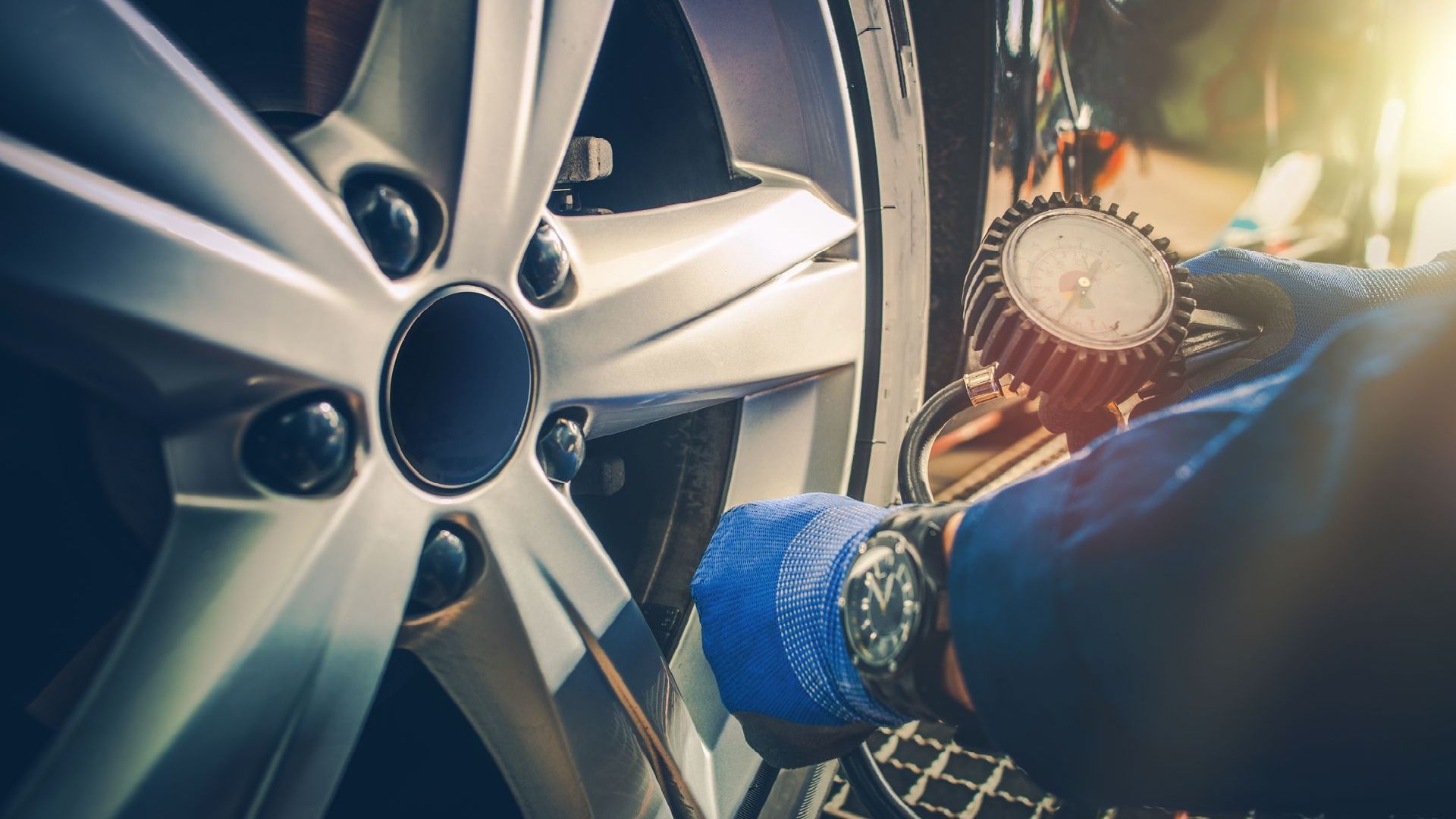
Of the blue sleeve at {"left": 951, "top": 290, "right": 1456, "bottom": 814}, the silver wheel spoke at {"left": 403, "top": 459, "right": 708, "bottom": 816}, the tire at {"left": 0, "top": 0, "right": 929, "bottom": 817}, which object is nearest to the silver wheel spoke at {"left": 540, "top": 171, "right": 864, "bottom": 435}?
the tire at {"left": 0, "top": 0, "right": 929, "bottom": 817}

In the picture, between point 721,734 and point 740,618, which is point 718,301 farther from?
point 721,734

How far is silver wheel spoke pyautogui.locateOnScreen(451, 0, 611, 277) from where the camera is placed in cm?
76

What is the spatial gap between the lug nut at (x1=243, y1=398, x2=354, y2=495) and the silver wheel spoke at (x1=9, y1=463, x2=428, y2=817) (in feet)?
0.05

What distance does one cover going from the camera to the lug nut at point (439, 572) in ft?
2.52

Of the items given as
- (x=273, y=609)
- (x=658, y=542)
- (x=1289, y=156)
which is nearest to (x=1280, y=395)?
(x=273, y=609)

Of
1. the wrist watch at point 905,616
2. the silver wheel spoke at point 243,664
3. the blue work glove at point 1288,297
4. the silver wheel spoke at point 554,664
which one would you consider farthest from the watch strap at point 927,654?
the blue work glove at point 1288,297

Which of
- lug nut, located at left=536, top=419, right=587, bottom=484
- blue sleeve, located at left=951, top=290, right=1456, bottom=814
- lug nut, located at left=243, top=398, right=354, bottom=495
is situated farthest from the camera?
lug nut, located at left=536, top=419, right=587, bottom=484

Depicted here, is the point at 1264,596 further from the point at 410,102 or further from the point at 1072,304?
the point at 410,102

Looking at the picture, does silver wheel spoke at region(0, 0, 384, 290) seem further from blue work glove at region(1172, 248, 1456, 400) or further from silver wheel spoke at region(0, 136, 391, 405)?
blue work glove at region(1172, 248, 1456, 400)

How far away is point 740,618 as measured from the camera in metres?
0.93

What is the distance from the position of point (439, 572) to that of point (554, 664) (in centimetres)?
15

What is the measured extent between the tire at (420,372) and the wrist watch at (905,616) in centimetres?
27

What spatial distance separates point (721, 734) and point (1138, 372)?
61 cm

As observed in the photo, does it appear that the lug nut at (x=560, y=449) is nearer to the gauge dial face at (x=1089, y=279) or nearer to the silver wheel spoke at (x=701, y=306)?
the silver wheel spoke at (x=701, y=306)
